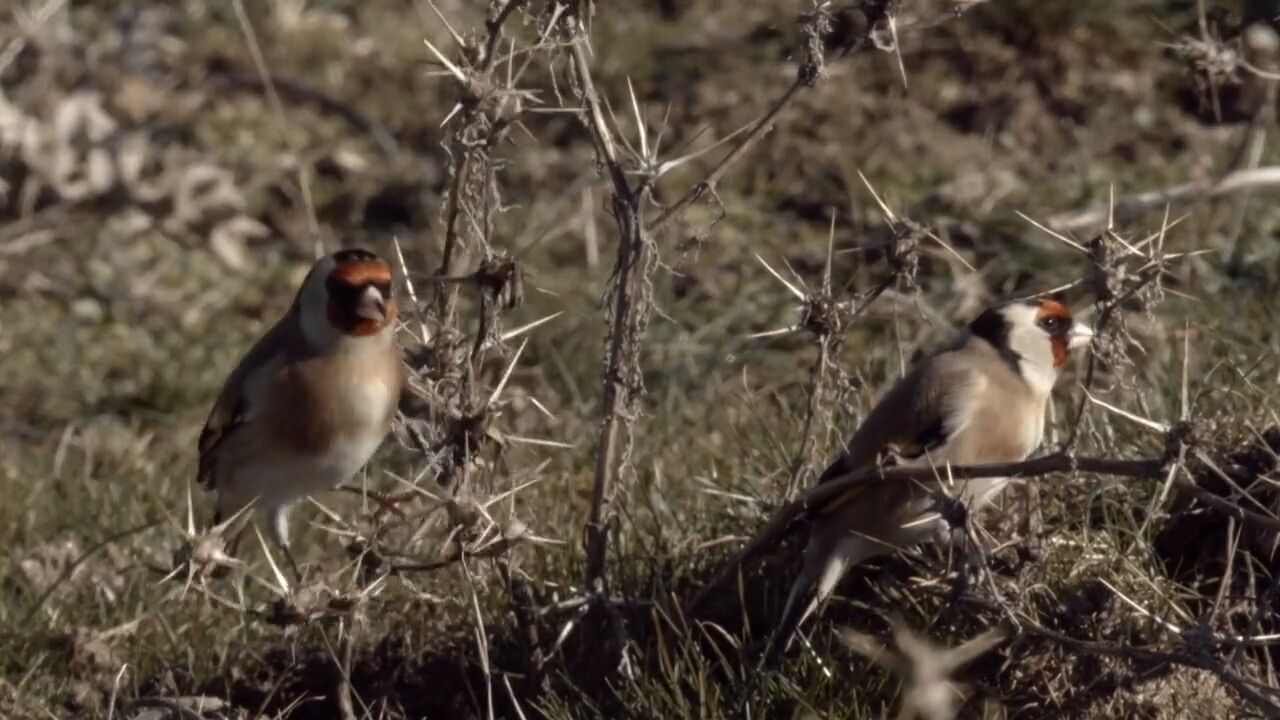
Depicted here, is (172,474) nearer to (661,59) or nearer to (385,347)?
(385,347)

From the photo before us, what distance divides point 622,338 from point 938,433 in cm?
95

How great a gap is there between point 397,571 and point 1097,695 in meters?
1.31

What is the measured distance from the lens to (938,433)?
4.72 meters

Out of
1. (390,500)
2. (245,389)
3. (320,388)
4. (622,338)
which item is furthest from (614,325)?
(245,389)

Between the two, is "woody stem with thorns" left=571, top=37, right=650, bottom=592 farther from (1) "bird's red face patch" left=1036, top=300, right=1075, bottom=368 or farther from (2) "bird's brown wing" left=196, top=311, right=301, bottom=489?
(1) "bird's red face patch" left=1036, top=300, right=1075, bottom=368

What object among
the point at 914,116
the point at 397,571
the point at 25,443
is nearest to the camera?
the point at 397,571

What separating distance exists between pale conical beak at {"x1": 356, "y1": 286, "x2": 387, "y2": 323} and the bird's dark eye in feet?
4.98

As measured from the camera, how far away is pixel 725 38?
8.10 meters

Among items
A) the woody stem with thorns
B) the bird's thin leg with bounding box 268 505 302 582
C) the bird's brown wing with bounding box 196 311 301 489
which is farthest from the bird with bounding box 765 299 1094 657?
the bird's thin leg with bounding box 268 505 302 582


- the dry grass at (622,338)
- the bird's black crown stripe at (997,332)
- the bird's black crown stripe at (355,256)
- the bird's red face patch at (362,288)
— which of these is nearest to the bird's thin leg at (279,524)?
the dry grass at (622,338)

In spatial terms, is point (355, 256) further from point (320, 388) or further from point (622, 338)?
point (622, 338)

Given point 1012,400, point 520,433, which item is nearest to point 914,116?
point 520,433

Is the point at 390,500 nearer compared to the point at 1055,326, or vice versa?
the point at 390,500

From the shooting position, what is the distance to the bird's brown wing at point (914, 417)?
460 centimetres
